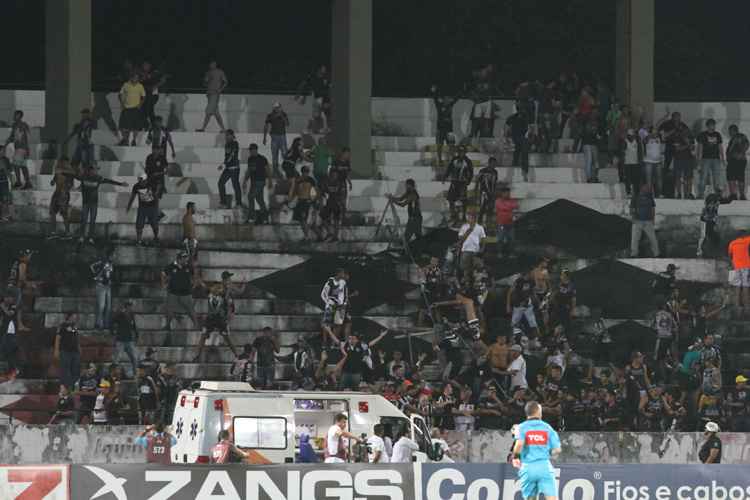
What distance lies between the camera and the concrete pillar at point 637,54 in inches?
1620

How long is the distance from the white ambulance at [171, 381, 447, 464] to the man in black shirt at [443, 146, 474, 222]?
11.7 meters

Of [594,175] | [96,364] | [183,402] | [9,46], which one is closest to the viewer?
[183,402]

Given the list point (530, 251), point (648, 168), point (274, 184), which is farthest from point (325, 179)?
point (648, 168)

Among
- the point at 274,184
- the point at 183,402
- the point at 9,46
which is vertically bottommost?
the point at 183,402

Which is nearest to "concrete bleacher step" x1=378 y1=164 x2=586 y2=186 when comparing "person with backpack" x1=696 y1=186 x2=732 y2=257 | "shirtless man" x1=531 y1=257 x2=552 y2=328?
"person with backpack" x1=696 y1=186 x2=732 y2=257

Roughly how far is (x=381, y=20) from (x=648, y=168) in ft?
36.9

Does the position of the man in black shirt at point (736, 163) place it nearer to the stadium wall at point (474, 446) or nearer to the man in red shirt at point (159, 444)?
the stadium wall at point (474, 446)

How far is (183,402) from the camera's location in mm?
25672

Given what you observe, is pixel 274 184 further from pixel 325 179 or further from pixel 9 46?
pixel 9 46

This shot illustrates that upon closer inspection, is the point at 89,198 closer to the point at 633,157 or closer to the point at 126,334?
the point at 126,334

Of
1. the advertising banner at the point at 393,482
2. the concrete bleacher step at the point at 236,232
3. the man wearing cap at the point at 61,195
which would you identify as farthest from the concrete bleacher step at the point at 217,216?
the advertising banner at the point at 393,482

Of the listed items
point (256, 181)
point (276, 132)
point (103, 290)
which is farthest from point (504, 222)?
point (103, 290)

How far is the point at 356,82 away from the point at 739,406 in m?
11.8

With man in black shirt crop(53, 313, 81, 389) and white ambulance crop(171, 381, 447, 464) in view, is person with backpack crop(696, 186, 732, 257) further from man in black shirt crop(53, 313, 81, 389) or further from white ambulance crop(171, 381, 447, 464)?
man in black shirt crop(53, 313, 81, 389)
